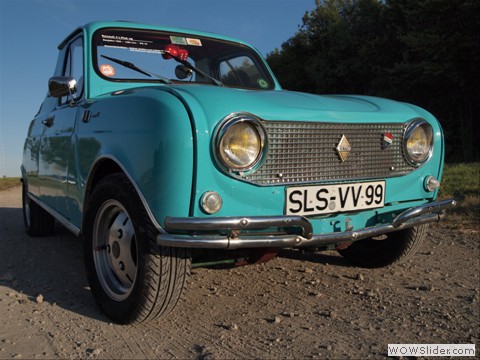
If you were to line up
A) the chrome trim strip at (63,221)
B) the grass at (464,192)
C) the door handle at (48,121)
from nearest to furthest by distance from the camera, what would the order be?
the chrome trim strip at (63,221) < the door handle at (48,121) < the grass at (464,192)

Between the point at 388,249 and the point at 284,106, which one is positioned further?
the point at 388,249

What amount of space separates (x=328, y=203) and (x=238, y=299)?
3.08ft

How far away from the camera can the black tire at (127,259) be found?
219 centimetres

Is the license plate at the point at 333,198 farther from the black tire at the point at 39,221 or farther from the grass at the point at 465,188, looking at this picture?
the black tire at the point at 39,221

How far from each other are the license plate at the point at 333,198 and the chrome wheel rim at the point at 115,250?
0.92 metres

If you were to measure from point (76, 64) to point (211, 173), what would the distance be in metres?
2.10

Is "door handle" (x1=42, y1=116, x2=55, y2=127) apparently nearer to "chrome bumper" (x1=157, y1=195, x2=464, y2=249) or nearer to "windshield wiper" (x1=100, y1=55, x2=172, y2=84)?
"windshield wiper" (x1=100, y1=55, x2=172, y2=84)

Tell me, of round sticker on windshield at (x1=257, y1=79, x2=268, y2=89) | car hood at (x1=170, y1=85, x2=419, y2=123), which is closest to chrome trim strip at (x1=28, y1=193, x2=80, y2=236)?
car hood at (x1=170, y1=85, x2=419, y2=123)

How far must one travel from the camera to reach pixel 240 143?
85.8 inches

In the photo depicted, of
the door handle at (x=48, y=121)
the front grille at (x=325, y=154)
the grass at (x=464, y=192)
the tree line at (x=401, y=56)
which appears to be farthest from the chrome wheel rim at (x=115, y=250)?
the tree line at (x=401, y=56)

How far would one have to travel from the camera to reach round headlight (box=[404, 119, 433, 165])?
9.00 ft

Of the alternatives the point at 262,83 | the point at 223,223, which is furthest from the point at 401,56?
the point at 223,223

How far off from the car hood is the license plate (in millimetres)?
383

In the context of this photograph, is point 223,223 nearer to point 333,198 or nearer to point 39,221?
point 333,198
